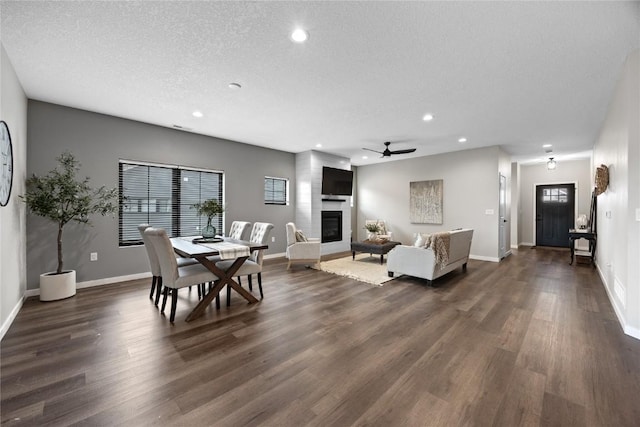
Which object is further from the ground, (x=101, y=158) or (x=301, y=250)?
(x=101, y=158)

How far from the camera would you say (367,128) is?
16.6 ft

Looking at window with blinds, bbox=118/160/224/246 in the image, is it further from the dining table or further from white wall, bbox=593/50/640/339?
white wall, bbox=593/50/640/339

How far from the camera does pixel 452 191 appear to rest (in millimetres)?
7016

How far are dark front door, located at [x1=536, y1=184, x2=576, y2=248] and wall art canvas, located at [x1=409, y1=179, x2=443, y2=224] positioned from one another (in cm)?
409

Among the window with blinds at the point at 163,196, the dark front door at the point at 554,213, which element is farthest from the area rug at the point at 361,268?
the dark front door at the point at 554,213

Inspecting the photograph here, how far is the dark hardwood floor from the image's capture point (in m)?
1.61

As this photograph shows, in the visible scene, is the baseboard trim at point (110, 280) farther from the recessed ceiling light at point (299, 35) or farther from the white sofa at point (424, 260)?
the recessed ceiling light at point (299, 35)

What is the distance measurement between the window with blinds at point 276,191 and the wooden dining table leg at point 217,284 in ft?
11.1

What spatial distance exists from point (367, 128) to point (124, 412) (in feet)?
16.0

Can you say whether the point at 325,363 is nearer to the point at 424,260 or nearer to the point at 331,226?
the point at 424,260

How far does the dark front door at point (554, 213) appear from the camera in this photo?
8.19 meters

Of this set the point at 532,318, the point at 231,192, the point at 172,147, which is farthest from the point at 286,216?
the point at 532,318

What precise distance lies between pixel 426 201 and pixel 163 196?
20.8 ft

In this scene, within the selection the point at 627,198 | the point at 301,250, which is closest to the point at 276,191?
the point at 301,250
